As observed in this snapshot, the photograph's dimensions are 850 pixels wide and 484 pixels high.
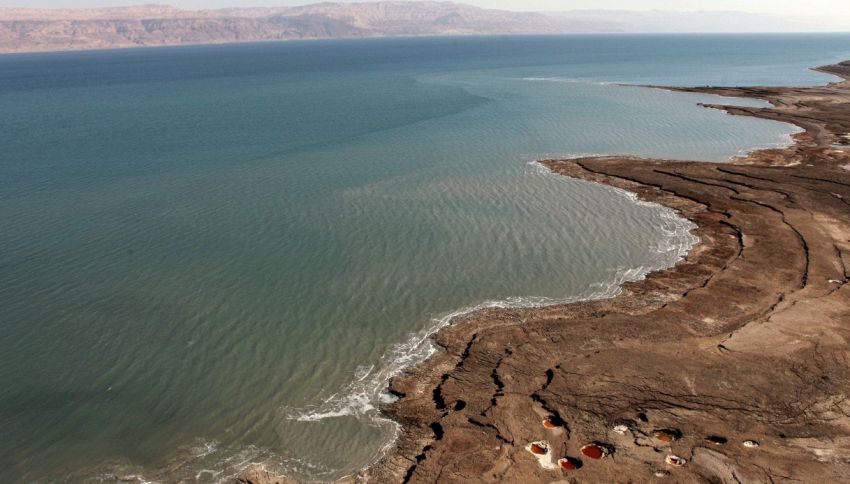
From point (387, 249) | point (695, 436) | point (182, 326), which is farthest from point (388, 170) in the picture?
point (695, 436)

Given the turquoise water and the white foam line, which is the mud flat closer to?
the white foam line

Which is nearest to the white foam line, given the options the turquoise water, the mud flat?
the turquoise water

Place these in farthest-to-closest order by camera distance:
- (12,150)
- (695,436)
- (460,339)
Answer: (12,150) → (460,339) → (695,436)

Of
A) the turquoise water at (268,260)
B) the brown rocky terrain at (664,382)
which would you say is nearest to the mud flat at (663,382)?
the brown rocky terrain at (664,382)

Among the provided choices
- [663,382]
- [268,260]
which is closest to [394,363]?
[663,382]

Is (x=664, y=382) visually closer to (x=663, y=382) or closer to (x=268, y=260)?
(x=663, y=382)

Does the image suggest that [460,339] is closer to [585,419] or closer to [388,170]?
[585,419]

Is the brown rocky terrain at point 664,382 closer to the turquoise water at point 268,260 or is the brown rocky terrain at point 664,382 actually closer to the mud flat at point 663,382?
the mud flat at point 663,382
